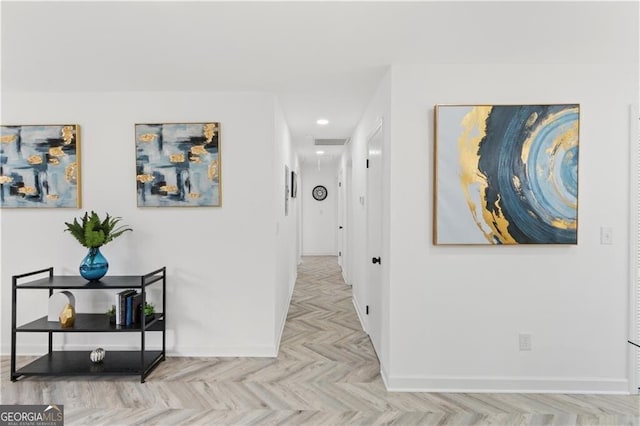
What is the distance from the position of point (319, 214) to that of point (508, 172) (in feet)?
22.8

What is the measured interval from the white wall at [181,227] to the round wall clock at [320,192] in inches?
241

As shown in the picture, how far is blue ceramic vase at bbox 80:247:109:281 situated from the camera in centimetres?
279

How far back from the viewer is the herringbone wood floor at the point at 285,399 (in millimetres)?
2232

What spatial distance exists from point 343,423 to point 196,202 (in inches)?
83.9

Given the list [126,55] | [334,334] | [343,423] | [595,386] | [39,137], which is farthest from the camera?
[334,334]

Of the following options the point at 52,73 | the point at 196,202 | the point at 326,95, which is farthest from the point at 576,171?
the point at 52,73

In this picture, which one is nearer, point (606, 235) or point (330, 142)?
point (606, 235)

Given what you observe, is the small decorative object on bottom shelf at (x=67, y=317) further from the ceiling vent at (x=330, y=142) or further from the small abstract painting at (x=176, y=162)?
the ceiling vent at (x=330, y=142)

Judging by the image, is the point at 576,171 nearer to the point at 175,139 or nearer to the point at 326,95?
the point at 326,95

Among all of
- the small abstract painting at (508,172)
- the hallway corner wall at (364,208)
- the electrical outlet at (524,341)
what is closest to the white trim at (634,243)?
the small abstract painting at (508,172)

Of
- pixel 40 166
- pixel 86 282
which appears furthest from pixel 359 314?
pixel 40 166

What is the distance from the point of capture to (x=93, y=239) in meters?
2.75

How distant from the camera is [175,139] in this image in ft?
10.2

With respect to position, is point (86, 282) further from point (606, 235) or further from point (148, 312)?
point (606, 235)
